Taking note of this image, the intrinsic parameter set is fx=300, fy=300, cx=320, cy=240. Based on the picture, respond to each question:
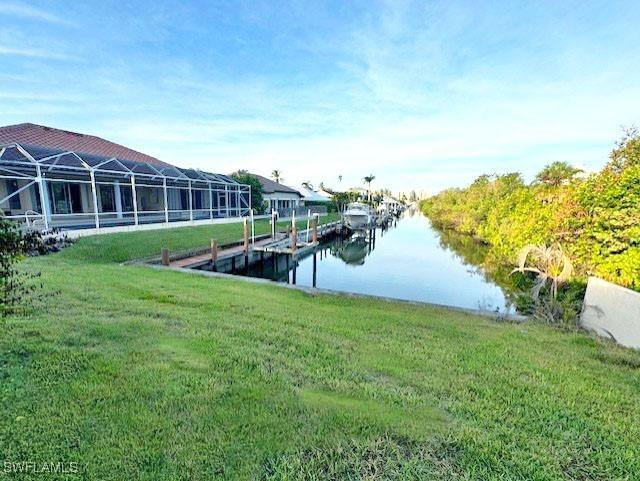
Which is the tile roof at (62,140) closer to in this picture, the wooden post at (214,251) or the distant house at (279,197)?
the distant house at (279,197)

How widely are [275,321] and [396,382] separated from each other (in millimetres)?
2200

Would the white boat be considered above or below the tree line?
below

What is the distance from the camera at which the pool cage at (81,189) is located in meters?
11.2

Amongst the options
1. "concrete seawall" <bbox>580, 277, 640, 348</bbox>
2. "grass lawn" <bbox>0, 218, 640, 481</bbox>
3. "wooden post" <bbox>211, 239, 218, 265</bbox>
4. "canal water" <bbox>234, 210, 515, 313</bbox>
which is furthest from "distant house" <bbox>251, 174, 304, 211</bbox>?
"concrete seawall" <bbox>580, 277, 640, 348</bbox>

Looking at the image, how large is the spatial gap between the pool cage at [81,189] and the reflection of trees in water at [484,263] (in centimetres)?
1604

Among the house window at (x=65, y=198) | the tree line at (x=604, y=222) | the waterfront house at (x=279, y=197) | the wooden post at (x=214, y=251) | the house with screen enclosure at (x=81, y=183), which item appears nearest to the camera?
the tree line at (x=604, y=222)

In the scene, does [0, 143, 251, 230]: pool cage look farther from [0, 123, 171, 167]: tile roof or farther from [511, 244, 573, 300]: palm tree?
[511, 244, 573, 300]: palm tree

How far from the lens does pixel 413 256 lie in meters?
19.8

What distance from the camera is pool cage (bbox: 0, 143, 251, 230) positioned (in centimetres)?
1122

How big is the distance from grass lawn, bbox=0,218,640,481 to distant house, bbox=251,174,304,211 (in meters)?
26.5

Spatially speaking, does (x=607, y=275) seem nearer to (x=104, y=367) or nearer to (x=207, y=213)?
(x=104, y=367)

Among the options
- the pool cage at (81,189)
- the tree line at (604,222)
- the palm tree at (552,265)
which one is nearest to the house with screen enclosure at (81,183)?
the pool cage at (81,189)

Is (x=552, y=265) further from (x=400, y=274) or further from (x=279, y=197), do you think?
(x=279, y=197)

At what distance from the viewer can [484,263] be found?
1628 cm
